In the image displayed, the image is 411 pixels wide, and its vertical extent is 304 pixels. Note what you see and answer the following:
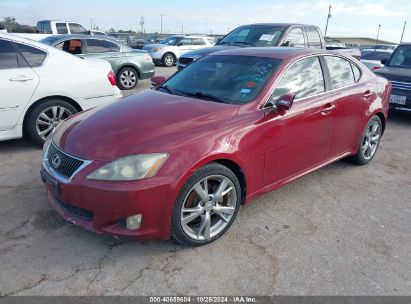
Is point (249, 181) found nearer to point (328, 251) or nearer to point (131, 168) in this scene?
point (328, 251)

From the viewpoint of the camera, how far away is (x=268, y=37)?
8.35m

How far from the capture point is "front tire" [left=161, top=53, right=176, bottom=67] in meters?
17.7

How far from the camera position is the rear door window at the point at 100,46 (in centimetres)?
931

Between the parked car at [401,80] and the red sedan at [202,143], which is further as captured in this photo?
the parked car at [401,80]

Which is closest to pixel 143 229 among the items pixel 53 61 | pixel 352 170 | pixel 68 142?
pixel 68 142

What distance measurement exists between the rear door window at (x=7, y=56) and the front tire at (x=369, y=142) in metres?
4.66

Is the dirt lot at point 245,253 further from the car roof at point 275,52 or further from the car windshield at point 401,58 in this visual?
the car windshield at point 401,58

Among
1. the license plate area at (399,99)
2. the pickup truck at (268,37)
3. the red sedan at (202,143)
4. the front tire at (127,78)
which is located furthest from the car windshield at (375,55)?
the red sedan at (202,143)

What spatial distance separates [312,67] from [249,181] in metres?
1.56

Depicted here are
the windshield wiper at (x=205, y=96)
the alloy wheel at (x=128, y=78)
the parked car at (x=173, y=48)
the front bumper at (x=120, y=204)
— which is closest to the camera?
the front bumper at (x=120, y=204)

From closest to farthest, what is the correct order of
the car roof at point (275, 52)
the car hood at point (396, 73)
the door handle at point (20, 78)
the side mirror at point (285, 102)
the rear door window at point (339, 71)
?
the side mirror at point (285, 102) → the car roof at point (275, 52) → the rear door window at point (339, 71) → the door handle at point (20, 78) → the car hood at point (396, 73)

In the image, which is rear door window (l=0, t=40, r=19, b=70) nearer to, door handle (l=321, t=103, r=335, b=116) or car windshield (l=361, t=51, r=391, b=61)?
door handle (l=321, t=103, r=335, b=116)

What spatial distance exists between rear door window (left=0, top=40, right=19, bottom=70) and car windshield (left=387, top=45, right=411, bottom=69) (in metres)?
7.71

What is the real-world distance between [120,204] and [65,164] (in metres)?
0.63
